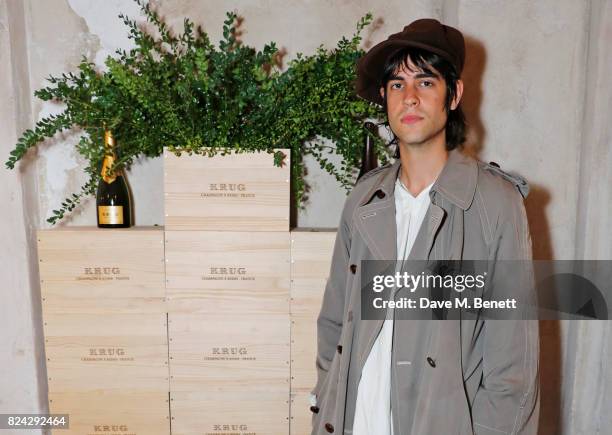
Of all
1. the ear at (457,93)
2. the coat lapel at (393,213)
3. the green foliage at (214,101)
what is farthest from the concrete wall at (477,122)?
the coat lapel at (393,213)

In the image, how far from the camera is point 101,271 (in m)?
1.51

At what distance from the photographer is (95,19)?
1.82 meters

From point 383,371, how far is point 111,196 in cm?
133

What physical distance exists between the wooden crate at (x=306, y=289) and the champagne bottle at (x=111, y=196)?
72 cm

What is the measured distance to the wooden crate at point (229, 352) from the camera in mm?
1513

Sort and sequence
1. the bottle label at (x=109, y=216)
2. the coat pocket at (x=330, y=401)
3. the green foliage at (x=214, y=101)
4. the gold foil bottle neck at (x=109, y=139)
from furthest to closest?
the bottle label at (x=109, y=216)
the gold foil bottle neck at (x=109, y=139)
the green foliage at (x=214, y=101)
the coat pocket at (x=330, y=401)

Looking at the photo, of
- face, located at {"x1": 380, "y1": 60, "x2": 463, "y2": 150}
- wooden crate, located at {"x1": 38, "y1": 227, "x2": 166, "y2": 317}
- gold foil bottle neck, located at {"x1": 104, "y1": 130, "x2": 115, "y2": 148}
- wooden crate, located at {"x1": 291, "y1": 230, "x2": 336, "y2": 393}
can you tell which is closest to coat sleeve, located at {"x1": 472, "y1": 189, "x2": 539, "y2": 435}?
face, located at {"x1": 380, "y1": 60, "x2": 463, "y2": 150}

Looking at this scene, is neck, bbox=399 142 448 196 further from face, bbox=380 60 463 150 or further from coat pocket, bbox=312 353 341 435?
coat pocket, bbox=312 353 341 435

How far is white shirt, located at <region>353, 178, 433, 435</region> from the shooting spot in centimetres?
104

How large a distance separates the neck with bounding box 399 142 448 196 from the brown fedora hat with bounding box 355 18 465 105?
0.21 meters

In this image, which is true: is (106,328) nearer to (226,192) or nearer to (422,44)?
(226,192)

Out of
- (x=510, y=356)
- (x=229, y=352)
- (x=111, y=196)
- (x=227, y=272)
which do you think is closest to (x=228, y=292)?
(x=227, y=272)

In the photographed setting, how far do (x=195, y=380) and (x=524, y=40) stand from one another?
1755 millimetres

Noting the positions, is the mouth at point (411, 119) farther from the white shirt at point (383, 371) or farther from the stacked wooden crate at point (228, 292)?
the stacked wooden crate at point (228, 292)
